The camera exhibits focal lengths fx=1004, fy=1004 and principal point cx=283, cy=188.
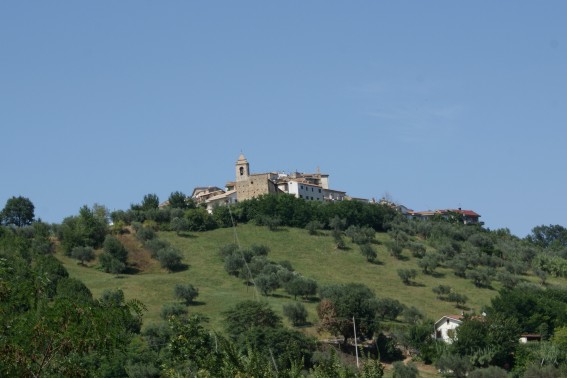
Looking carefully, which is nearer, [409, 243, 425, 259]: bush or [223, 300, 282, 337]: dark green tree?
[223, 300, 282, 337]: dark green tree

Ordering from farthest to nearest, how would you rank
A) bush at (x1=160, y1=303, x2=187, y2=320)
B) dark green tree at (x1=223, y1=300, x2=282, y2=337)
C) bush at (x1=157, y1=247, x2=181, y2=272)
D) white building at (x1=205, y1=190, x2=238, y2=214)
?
white building at (x1=205, y1=190, x2=238, y2=214) → bush at (x1=157, y1=247, x2=181, y2=272) → bush at (x1=160, y1=303, x2=187, y2=320) → dark green tree at (x1=223, y1=300, x2=282, y2=337)

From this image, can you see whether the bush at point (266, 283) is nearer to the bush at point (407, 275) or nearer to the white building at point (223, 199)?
the bush at point (407, 275)

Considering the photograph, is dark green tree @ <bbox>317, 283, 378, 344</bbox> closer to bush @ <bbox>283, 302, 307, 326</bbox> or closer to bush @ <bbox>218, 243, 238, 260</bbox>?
bush @ <bbox>283, 302, 307, 326</bbox>

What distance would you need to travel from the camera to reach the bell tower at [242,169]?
5202 inches

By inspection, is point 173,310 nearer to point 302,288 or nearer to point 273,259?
point 302,288

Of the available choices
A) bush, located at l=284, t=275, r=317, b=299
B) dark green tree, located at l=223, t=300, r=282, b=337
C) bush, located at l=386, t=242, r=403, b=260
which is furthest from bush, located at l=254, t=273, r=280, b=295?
bush, located at l=386, t=242, r=403, b=260

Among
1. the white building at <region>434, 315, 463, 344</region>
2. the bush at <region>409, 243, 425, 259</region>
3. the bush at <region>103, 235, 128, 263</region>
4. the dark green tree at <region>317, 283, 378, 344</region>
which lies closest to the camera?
the dark green tree at <region>317, 283, 378, 344</region>

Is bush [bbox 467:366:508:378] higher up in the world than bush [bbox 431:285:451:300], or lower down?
lower down

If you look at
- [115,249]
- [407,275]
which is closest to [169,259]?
[115,249]

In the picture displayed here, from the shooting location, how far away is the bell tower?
433 feet

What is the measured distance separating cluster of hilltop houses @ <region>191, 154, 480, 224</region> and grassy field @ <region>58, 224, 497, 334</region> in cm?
1797

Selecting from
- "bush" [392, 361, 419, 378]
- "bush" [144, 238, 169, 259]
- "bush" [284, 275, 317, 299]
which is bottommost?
"bush" [392, 361, 419, 378]

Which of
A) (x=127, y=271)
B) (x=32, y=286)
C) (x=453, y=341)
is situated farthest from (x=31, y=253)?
(x=32, y=286)

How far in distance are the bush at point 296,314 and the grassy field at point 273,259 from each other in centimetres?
91
